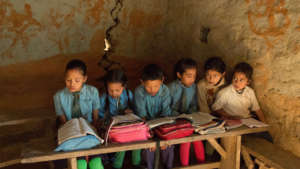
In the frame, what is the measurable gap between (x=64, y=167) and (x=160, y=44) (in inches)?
124

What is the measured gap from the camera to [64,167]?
294cm

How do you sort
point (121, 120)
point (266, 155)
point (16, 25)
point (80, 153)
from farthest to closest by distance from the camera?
point (16, 25) < point (266, 155) < point (121, 120) < point (80, 153)

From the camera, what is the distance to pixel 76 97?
2.91 meters

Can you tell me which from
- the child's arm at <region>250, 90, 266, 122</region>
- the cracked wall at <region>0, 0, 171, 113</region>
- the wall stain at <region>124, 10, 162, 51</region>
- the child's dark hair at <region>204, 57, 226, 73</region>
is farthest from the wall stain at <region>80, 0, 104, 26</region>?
the child's arm at <region>250, 90, 266, 122</region>

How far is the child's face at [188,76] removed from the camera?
3.12m

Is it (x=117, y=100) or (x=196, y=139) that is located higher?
(x=117, y=100)

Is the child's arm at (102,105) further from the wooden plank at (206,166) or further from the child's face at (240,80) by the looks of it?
the child's face at (240,80)

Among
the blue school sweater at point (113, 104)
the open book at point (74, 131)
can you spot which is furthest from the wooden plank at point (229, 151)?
the open book at point (74, 131)

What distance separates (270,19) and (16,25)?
363 centimetres

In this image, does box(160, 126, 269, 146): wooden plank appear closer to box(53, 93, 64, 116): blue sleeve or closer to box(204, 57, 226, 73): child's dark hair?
box(204, 57, 226, 73): child's dark hair

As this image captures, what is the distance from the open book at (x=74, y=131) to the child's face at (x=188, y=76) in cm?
136

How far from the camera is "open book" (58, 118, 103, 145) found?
84.4 inches

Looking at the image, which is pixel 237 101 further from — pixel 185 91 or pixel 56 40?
pixel 56 40

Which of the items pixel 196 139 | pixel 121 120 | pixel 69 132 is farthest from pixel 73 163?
pixel 196 139
